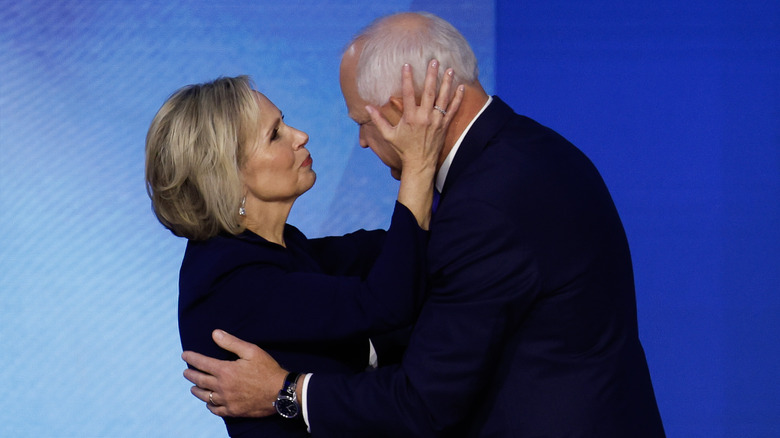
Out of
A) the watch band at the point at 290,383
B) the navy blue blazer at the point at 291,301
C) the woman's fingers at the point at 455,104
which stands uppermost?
the woman's fingers at the point at 455,104

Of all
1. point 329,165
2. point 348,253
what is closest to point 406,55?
point 348,253

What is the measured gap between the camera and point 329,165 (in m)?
2.99

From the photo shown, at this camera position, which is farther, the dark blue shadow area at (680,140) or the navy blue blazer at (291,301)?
the dark blue shadow area at (680,140)

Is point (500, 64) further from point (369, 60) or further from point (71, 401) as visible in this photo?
point (71, 401)

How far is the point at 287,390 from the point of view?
1.56 metres

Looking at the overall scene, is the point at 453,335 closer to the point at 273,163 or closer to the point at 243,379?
the point at 243,379

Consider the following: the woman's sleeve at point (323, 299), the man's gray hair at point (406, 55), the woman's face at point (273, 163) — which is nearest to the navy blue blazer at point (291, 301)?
the woman's sleeve at point (323, 299)

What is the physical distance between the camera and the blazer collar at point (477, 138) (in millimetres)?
1493

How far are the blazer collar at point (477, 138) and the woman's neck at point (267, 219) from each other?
0.42 m

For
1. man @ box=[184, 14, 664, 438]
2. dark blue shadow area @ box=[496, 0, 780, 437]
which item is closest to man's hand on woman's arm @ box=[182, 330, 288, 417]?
man @ box=[184, 14, 664, 438]

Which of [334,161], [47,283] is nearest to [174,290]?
[47,283]

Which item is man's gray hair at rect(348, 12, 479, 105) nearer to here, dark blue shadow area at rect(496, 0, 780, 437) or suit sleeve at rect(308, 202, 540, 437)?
suit sleeve at rect(308, 202, 540, 437)

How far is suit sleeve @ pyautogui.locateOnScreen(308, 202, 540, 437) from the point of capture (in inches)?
54.9

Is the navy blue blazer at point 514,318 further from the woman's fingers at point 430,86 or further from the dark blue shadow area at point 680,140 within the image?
the dark blue shadow area at point 680,140
